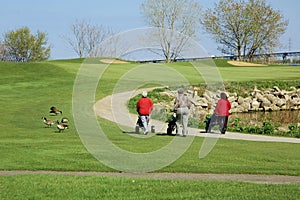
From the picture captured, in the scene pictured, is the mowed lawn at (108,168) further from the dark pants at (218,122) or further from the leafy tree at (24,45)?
the leafy tree at (24,45)

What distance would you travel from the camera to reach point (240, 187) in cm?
1226

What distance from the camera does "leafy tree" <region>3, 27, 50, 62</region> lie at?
112m

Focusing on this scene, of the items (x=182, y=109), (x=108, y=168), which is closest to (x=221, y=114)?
(x=182, y=109)

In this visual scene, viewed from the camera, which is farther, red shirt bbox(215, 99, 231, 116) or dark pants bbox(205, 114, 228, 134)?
red shirt bbox(215, 99, 231, 116)

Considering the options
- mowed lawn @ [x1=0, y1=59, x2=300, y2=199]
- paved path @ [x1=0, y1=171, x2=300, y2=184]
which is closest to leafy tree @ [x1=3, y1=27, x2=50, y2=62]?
mowed lawn @ [x1=0, y1=59, x2=300, y2=199]

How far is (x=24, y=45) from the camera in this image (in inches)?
4437

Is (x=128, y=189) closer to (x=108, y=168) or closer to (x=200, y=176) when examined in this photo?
(x=200, y=176)

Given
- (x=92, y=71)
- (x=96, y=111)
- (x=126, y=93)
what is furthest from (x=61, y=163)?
(x=92, y=71)

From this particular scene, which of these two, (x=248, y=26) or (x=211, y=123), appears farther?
(x=248, y=26)

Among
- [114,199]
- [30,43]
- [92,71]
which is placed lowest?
[114,199]

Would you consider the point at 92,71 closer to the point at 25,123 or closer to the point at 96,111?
the point at 96,111

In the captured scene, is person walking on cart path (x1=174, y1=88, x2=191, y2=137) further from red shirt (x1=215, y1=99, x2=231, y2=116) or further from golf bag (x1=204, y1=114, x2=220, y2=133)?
red shirt (x1=215, y1=99, x2=231, y2=116)

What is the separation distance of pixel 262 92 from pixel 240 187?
126 feet

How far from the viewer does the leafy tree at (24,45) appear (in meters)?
112
